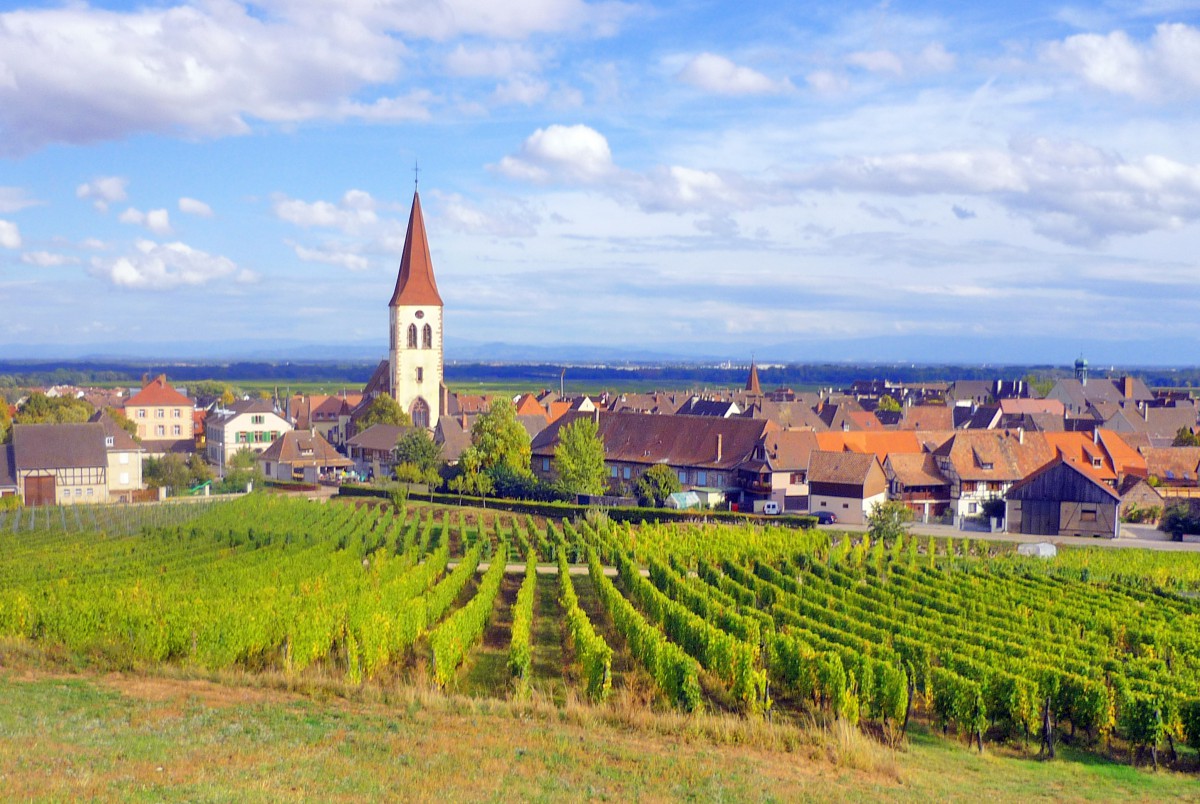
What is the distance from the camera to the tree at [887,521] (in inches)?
1770

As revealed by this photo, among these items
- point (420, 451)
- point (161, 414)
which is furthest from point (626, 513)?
point (161, 414)

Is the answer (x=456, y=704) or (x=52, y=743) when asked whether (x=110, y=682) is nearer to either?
(x=52, y=743)

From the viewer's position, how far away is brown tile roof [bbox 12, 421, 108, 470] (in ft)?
196

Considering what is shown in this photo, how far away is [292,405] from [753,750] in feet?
315

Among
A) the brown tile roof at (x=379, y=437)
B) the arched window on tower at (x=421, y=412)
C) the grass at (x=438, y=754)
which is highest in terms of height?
the arched window on tower at (x=421, y=412)

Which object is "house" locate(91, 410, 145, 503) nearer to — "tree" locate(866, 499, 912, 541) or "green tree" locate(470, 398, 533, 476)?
"green tree" locate(470, 398, 533, 476)

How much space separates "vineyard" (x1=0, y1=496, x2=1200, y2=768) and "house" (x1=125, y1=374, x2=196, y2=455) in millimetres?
53395

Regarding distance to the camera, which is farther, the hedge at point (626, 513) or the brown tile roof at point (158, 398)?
the brown tile roof at point (158, 398)

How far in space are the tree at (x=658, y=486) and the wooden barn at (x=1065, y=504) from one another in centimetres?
1587

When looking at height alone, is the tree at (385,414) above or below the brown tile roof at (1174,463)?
above

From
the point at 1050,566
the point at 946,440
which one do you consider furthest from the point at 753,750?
the point at 946,440

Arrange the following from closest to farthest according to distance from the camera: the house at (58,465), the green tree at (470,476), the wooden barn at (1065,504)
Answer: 1. the wooden barn at (1065,504)
2. the green tree at (470,476)
3. the house at (58,465)

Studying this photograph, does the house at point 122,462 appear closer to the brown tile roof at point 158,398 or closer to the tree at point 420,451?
the tree at point 420,451

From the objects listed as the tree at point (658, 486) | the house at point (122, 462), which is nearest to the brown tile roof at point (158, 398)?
the house at point (122, 462)
